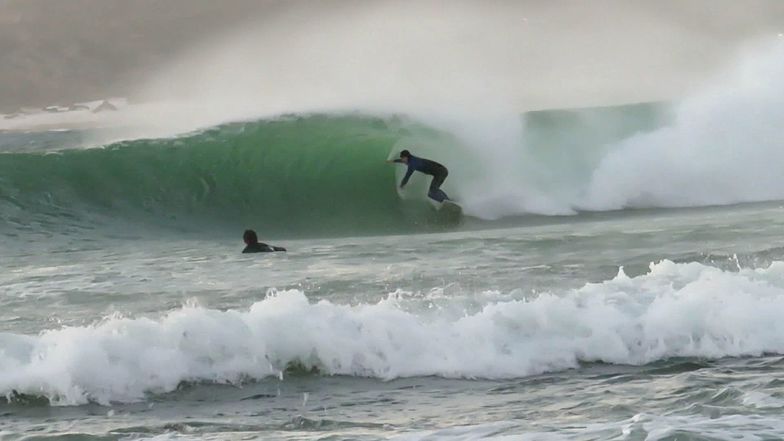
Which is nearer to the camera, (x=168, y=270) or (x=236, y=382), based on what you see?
(x=236, y=382)

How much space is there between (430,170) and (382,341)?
8962mm

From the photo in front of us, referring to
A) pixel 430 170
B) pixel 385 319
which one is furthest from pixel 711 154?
pixel 385 319

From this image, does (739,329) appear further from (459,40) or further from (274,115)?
(459,40)

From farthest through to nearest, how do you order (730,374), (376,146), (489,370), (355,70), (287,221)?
(355,70) → (376,146) → (287,221) → (489,370) → (730,374)

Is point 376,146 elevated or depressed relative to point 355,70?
depressed

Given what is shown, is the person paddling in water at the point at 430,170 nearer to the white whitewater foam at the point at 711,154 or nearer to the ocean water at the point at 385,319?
the ocean water at the point at 385,319

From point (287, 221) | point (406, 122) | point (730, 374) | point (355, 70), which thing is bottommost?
point (730, 374)

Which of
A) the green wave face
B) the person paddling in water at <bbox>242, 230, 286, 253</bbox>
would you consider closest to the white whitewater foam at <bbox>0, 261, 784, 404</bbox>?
the person paddling in water at <bbox>242, 230, 286, 253</bbox>

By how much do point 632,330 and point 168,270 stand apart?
18.6 feet

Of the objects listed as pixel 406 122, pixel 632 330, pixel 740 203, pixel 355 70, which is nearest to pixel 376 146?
pixel 406 122

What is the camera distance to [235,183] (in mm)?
19672

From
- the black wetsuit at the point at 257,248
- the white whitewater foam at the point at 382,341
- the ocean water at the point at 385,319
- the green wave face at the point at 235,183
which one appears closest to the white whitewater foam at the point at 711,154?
the ocean water at the point at 385,319

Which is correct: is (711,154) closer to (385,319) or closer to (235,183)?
(235,183)

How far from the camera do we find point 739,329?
8.86 metres
